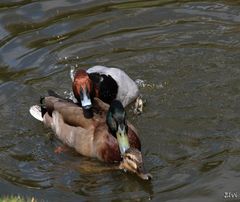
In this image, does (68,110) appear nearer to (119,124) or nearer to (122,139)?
(119,124)

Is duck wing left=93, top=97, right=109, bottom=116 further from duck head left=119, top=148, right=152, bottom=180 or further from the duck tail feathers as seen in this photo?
duck head left=119, top=148, right=152, bottom=180

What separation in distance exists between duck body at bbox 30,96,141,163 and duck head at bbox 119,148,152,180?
0.31 m

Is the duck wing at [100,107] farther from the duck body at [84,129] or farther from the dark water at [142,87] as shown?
the dark water at [142,87]

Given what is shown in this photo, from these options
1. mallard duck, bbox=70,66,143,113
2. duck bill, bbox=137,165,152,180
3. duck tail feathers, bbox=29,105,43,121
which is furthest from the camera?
mallard duck, bbox=70,66,143,113

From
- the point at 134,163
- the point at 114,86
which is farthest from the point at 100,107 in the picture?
the point at 134,163

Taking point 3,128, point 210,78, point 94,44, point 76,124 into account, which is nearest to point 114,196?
point 76,124

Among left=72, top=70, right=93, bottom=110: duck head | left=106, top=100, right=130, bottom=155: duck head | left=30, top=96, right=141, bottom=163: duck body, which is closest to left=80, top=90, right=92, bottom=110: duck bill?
left=72, top=70, right=93, bottom=110: duck head

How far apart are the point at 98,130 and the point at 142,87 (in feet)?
5.85

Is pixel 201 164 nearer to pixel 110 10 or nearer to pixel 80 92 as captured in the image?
pixel 80 92

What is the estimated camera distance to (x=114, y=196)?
307 inches

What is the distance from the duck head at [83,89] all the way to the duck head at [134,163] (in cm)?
114

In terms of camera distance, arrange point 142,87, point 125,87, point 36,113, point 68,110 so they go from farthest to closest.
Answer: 1. point 142,87
2. point 125,87
3. point 36,113
4. point 68,110

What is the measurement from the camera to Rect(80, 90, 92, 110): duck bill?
9047 millimetres

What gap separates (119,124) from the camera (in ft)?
27.5
